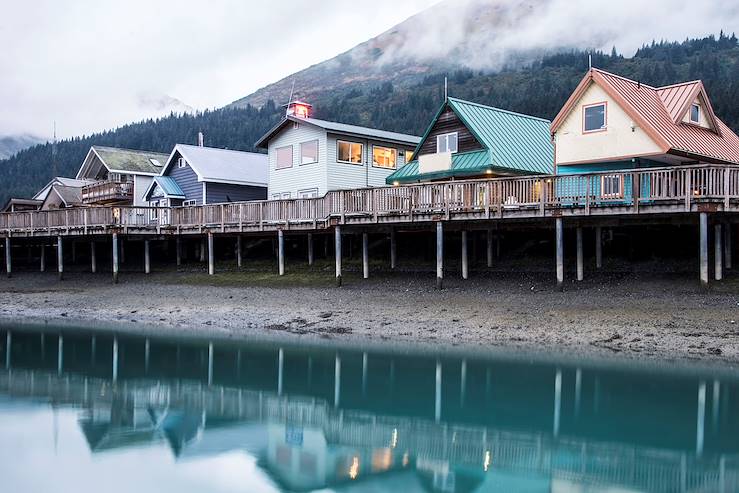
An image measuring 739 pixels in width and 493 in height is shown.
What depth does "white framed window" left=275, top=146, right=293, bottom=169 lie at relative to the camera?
44.1 m

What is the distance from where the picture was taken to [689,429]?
15656mm

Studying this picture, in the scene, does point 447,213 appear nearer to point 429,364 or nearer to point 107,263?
point 429,364

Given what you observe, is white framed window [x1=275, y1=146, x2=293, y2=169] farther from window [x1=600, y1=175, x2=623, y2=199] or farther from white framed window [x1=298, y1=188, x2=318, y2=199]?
window [x1=600, y1=175, x2=623, y2=199]

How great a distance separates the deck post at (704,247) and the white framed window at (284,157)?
24951 mm

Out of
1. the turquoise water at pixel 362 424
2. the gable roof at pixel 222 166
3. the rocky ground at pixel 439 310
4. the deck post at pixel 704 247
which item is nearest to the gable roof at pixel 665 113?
the deck post at pixel 704 247

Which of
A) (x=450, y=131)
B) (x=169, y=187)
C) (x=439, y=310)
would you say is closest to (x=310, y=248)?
(x=450, y=131)

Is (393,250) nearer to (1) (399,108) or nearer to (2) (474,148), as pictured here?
(2) (474,148)

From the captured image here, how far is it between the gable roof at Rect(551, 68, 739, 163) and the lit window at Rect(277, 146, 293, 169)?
17.5m

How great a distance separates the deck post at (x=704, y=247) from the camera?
24.7 m

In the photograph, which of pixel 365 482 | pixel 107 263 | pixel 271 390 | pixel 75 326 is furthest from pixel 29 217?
pixel 365 482

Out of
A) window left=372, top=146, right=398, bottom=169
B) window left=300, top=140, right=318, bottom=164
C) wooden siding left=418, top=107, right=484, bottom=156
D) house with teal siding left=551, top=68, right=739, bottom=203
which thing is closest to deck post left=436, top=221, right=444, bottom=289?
house with teal siding left=551, top=68, right=739, bottom=203

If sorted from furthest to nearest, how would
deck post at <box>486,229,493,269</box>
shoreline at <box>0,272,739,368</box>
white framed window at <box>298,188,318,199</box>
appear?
white framed window at <box>298,188,318,199</box>
deck post at <box>486,229,493,269</box>
shoreline at <box>0,272,739,368</box>

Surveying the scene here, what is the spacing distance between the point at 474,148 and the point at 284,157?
539 inches

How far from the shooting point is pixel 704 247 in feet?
81.3
